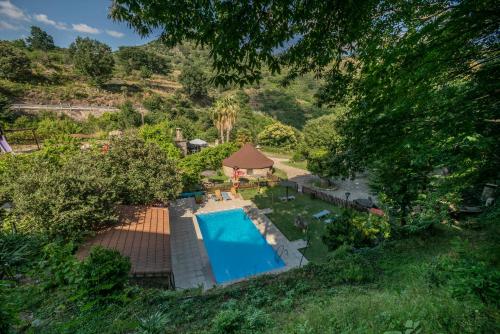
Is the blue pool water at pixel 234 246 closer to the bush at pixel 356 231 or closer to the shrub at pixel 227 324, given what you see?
the bush at pixel 356 231

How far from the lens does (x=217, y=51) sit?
236 centimetres

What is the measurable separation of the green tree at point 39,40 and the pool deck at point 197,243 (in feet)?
201

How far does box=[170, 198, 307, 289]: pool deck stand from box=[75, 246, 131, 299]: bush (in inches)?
84.0

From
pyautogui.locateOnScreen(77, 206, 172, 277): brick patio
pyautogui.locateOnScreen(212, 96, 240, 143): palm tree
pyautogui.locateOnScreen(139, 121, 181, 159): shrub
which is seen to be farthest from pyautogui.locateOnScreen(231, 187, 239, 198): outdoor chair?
pyautogui.locateOnScreen(212, 96, 240, 143): palm tree

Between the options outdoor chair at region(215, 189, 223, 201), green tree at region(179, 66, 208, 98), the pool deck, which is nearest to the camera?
the pool deck

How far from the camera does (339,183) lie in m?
21.0

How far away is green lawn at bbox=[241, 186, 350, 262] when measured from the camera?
1111cm

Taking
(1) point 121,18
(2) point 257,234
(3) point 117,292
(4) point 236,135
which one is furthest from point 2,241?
(4) point 236,135

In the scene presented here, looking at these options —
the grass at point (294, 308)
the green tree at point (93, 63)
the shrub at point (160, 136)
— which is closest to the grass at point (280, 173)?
the shrub at point (160, 136)

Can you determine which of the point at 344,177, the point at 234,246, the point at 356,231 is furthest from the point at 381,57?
the point at 234,246

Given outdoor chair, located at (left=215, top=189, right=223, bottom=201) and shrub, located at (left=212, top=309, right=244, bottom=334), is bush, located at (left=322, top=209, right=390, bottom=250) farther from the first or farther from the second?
outdoor chair, located at (left=215, top=189, right=223, bottom=201)

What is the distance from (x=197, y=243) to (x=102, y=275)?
22.1 ft

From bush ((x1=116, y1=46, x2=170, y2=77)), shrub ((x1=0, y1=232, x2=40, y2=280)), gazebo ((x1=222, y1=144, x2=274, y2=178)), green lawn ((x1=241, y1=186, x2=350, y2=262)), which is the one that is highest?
bush ((x1=116, y1=46, x2=170, y2=77))

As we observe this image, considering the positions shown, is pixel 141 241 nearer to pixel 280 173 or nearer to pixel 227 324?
pixel 227 324
